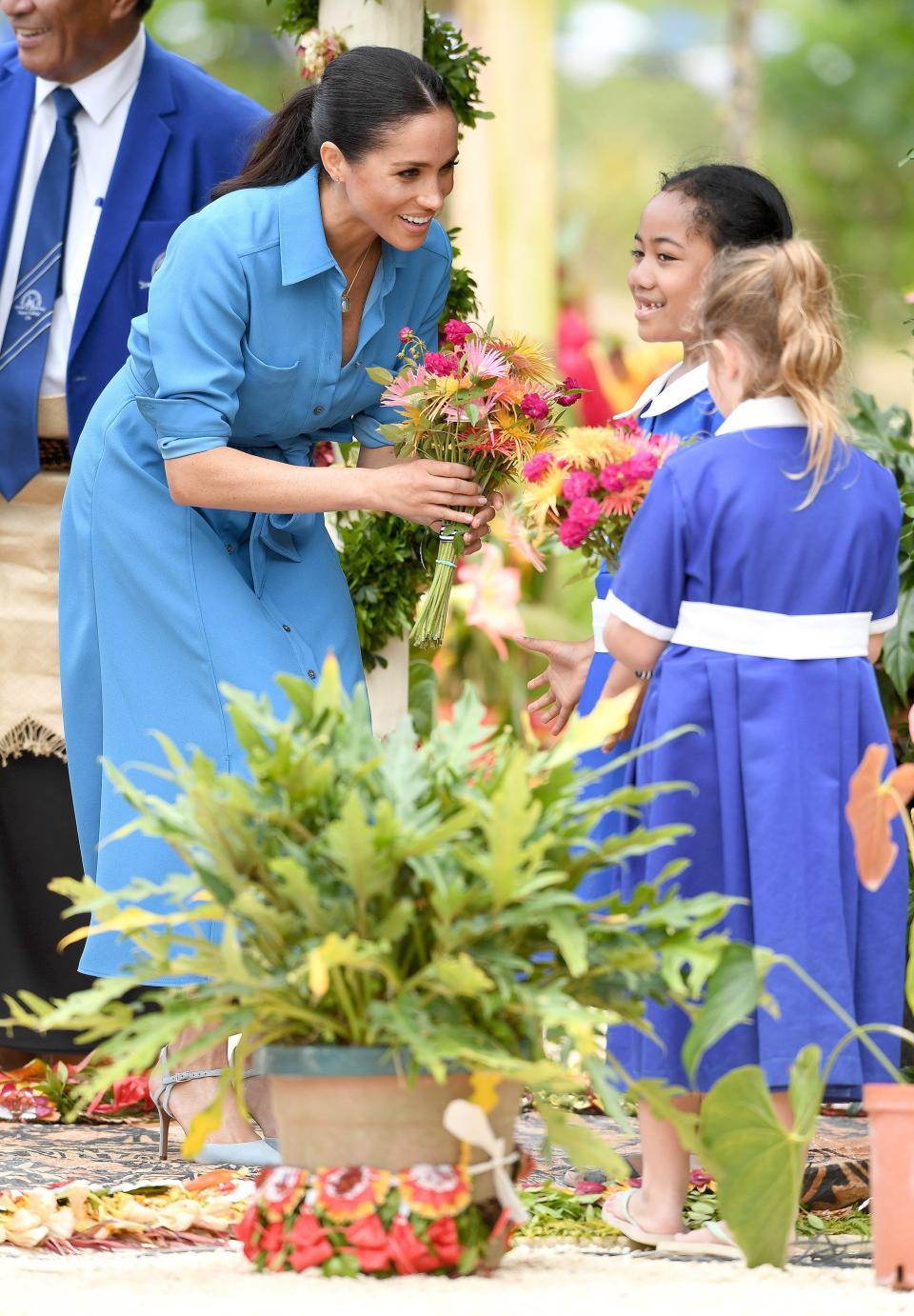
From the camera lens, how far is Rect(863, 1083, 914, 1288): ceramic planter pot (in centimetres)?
268

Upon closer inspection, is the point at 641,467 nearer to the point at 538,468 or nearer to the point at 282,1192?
the point at 538,468

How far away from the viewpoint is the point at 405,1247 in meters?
2.56

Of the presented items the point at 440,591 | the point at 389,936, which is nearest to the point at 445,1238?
the point at 389,936

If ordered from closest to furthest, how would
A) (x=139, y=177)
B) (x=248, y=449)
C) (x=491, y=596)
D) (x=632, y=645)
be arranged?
(x=632, y=645), (x=248, y=449), (x=139, y=177), (x=491, y=596)

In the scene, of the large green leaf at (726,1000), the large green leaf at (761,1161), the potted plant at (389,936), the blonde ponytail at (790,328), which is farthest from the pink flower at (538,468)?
the large green leaf at (761,1161)

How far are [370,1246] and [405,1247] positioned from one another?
4 cm

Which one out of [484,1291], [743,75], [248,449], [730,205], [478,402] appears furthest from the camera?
[743,75]

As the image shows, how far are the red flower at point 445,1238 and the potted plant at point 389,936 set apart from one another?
0.09m

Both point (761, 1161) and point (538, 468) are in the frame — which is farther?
point (538, 468)

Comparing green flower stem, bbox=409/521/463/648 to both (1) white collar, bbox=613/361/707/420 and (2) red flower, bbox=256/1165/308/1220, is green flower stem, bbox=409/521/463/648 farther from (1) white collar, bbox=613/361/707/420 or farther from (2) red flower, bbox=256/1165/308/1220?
(2) red flower, bbox=256/1165/308/1220

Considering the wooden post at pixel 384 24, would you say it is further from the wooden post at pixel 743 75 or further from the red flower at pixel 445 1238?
the wooden post at pixel 743 75

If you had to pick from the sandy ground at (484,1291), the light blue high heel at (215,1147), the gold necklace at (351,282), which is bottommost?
the light blue high heel at (215,1147)

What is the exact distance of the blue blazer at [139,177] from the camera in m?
4.50

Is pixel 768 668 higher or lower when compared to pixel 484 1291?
higher
